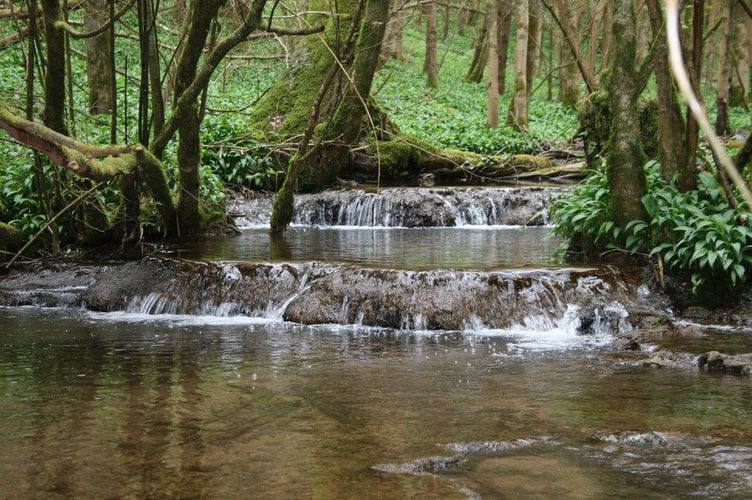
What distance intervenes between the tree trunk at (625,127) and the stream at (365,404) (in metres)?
0.77

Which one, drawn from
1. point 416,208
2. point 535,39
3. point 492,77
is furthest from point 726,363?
point 535,39

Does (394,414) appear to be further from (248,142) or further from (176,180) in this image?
(248,142)

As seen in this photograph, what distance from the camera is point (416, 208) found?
14133mm

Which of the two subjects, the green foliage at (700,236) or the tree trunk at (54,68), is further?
the tree trunk at (54,68)

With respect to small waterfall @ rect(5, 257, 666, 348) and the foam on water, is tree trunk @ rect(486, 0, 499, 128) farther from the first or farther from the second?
the foam on water

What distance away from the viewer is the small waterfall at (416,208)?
14000 millimetres

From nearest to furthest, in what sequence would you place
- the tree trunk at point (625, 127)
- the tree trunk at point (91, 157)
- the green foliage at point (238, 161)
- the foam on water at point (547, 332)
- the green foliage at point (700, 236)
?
the tree trunk at point (91, 157) → the foam on water at point (547, 332) → the green foliage at point (700, 236) → the tree trunk at point (625, 127) → the green foliage at point (238, 161)

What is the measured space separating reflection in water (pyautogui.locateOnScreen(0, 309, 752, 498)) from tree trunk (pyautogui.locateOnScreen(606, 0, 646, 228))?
2.02 m

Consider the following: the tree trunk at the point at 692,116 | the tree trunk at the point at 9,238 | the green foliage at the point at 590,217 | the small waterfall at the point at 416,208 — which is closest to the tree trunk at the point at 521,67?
the small waterfall at the point at 416,208

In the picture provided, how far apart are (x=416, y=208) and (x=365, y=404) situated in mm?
9168

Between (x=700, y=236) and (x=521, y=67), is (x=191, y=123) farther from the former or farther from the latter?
(x=521, y=67)

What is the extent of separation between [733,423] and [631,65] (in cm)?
452

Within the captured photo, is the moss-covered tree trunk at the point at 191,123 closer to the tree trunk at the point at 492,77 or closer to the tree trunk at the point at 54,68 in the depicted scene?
the tree trunk at the point at 54,68

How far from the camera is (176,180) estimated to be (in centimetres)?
1139
